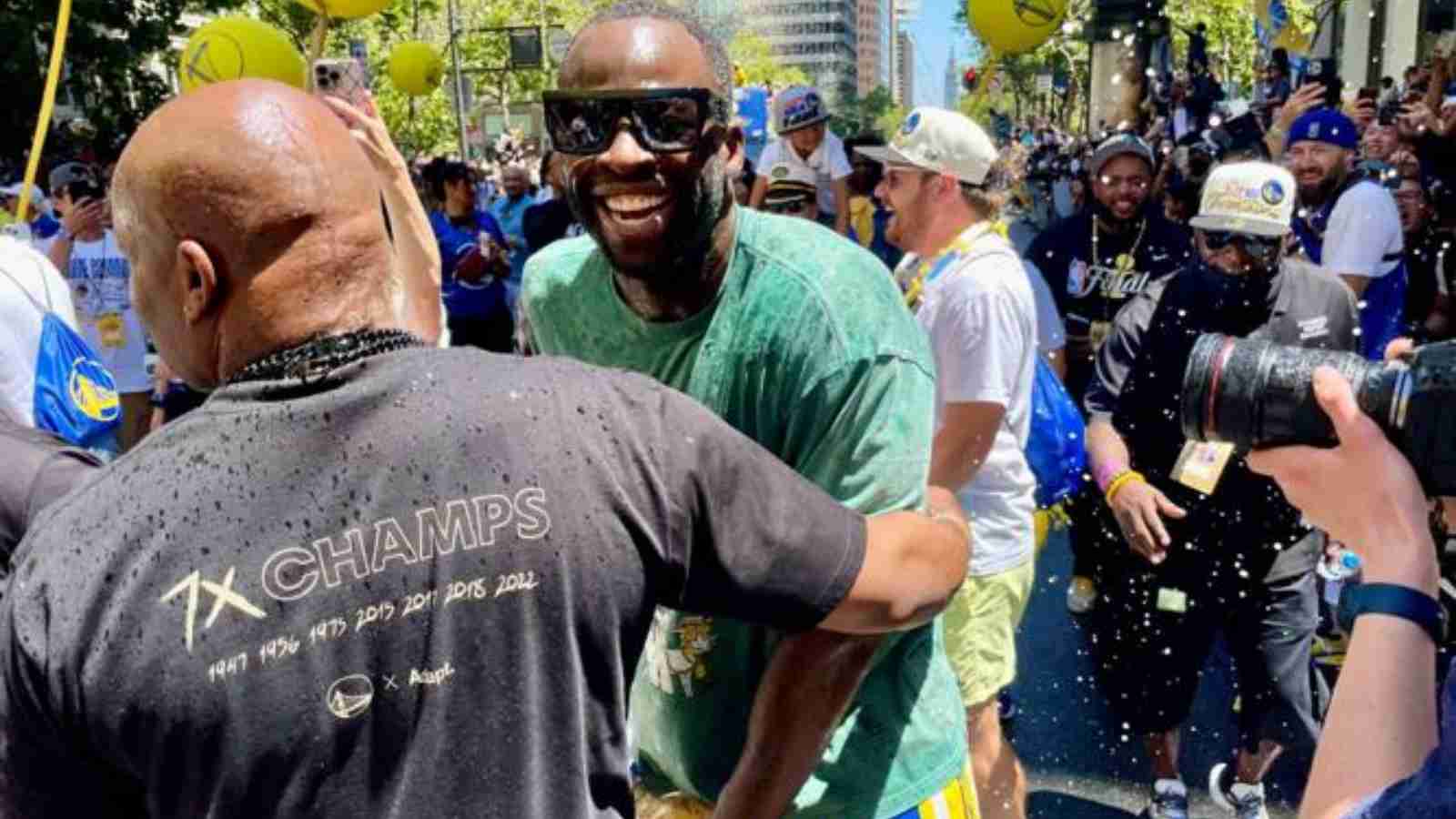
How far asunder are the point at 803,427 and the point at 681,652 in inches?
15.2

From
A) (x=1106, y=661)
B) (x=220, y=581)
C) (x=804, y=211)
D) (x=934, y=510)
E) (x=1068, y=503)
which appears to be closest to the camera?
(x=220, y=581)

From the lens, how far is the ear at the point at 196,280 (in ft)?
4.16

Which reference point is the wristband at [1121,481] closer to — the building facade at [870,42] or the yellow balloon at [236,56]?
the yellow balloon at [236,56]

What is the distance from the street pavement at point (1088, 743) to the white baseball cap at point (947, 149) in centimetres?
185

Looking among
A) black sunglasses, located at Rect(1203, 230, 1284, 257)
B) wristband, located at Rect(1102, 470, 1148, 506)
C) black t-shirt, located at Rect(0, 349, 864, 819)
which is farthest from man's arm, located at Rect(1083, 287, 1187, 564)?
black t-shirt, located at Rect(0, 349, 864, 819)

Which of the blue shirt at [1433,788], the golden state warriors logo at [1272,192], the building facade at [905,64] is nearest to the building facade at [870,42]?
the building facade at [905,64]

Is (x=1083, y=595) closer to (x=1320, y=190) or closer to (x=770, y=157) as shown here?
(x=1320, y=190)

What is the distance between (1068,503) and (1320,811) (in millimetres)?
2871

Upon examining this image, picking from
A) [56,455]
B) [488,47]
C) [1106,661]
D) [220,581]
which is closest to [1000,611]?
[1106,661]

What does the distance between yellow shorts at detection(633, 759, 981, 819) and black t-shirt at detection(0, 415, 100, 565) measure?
101 cm

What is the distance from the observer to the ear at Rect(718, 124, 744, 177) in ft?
6.09

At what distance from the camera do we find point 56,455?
205 centimetres

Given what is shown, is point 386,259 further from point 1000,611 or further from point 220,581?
point 1000,611

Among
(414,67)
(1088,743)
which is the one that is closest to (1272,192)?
(1088,743)
